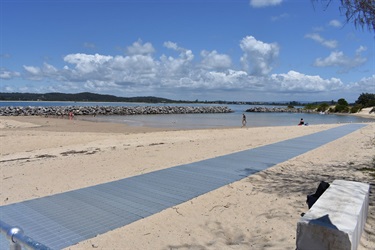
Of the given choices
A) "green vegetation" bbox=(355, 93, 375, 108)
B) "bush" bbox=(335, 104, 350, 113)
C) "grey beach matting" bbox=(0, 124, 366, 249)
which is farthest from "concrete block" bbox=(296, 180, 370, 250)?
"green vegetation" bbox=(355, 93, 375, 108)

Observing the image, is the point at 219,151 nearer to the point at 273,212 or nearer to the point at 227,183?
the point at 227,183

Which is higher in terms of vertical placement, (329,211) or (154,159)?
(329,211)

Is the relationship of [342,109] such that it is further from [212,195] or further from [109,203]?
[109,203]

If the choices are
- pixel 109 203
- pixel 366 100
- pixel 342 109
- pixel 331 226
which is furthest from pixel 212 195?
pixel 366 100

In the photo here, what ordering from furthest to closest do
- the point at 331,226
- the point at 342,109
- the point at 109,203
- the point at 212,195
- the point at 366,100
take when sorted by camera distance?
the point at 366,100
the point at 342,109
the point at 212,195
the point at 109,203
the point at 331,226

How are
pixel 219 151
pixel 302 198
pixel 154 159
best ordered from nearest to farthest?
1. pixel 302 198
2. pixel 154 159
3. pixel 219 151

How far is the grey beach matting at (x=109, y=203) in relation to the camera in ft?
12.8

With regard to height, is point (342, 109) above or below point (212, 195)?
above

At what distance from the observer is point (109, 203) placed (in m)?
4.89

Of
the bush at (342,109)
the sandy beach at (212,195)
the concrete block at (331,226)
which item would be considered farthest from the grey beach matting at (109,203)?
the bush at (342,109)

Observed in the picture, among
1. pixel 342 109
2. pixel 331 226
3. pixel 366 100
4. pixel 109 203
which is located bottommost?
pixel 109 203

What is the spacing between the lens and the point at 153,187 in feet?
19.0

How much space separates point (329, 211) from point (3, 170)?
25.2ft

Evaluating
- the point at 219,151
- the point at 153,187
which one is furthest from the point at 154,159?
the point at 153,187
